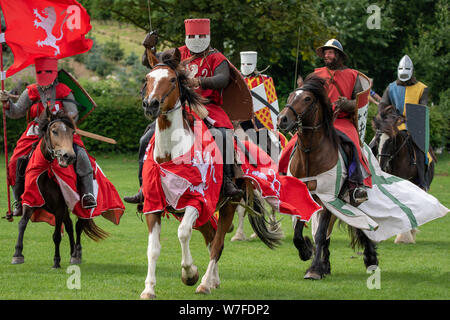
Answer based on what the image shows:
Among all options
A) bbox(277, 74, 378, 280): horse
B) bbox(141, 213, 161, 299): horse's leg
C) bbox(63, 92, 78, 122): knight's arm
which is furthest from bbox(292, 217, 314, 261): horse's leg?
bbox(63, 92, 78, 122): knight's arm

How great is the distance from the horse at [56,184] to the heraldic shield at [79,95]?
787mm

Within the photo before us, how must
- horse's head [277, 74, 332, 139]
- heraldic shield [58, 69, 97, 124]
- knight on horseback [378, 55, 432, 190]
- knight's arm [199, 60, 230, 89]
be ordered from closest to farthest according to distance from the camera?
1. knight's arm [199, 60, 230, 89]
2. horse's head [277, 74, 332, 139]
3. heraldic shield [58, 69, 97, 124]
4. knight on horseback [378, 55, 432, 190]

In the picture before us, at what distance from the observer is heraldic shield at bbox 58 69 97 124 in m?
10.4

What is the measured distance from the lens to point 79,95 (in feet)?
34.7

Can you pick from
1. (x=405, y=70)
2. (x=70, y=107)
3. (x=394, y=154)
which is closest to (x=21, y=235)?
(x=70, y=107)

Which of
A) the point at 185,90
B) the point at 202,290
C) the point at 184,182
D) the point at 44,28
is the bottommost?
the point at 202,290

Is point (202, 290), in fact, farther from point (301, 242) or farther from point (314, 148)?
point (314, 148)

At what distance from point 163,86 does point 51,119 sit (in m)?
2.80

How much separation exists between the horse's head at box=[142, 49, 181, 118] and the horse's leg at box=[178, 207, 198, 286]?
995 millimetres

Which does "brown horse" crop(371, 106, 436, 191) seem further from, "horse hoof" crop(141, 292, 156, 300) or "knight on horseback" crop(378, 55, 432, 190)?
"horse hoof" crop(141, 292, 156, 300)

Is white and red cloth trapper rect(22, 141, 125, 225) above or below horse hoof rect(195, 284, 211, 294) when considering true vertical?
above

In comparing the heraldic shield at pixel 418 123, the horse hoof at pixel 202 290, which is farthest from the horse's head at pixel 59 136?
the heraldic shield at pixel 418 123

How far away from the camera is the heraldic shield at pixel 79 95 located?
10.4 metres

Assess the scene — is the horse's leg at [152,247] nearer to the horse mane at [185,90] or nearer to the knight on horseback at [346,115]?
the horse mane at [185,90]
